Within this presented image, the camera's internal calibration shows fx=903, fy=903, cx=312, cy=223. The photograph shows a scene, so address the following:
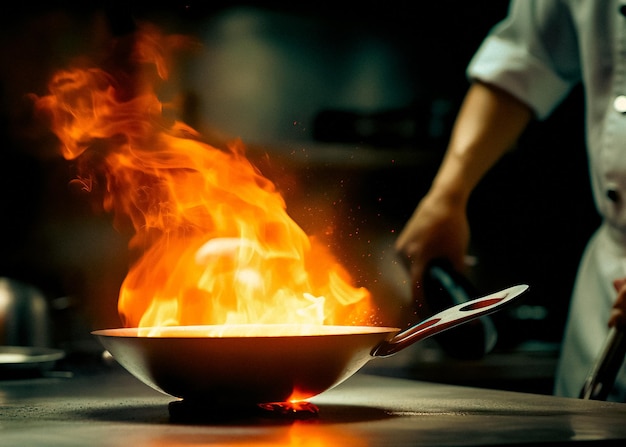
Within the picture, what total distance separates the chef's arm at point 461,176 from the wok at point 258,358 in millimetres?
605

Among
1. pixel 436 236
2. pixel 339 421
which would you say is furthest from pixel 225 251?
pixel 339 421

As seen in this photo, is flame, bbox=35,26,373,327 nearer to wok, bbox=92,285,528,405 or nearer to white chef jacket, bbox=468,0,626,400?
wok, bbox=92,285,528,405

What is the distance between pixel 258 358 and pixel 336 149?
8.02 feet

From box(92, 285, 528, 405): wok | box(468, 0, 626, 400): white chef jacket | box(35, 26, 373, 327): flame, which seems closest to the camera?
box(92, 285, 528, 405): wok

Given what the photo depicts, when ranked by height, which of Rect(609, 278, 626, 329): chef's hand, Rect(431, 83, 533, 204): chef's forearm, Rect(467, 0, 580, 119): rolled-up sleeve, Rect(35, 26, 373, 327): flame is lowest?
Rect(609, 278, 626, 329): chef's hand

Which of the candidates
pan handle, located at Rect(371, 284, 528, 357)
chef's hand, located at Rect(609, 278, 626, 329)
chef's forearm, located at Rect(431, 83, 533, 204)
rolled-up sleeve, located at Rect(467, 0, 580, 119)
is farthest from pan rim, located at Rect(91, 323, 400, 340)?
rolled-up sleeve, located at Rect(467, 0, 580, 119)

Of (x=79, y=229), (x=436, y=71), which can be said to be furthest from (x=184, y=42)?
(x=436, y=71)

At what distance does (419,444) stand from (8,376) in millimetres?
818

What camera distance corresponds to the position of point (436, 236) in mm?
1479

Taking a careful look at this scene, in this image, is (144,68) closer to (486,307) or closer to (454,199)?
(454,199)

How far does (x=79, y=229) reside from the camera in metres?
3.15

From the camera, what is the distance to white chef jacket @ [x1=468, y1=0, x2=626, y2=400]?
1.42 meters

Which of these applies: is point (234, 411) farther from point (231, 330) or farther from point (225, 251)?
point (225, 251)

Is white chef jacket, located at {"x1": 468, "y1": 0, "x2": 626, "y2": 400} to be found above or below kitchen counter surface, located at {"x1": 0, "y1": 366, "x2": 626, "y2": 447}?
above
